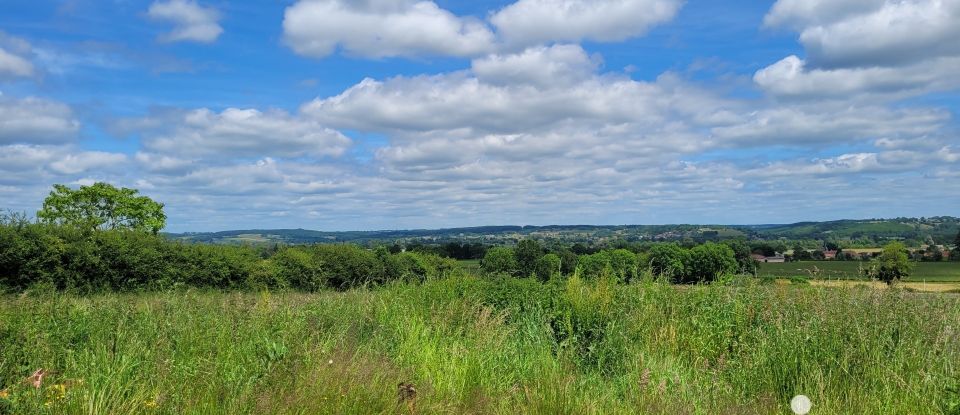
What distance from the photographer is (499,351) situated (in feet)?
23.9

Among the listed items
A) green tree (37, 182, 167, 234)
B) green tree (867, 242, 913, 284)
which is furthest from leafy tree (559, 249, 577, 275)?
green tree (37, 182, 167, 234)

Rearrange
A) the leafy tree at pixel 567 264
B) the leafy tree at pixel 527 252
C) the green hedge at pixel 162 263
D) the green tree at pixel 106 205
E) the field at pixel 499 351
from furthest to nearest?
the green tree at pixel 106 205
the leafy tree at pixel 527 252
the green hedge at pixel 162 263
the leafy tree at pixel 567 264
the field at pixel 499 351

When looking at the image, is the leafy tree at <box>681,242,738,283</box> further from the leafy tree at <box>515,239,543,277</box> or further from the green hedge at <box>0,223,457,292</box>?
the leafy tree at <box>515,239,543,277</box>

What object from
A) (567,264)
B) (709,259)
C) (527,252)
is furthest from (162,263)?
(709,259)

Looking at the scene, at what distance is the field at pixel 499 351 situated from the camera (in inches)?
198

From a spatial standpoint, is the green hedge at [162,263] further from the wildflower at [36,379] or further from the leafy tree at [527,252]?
the wildflower at [36,379]

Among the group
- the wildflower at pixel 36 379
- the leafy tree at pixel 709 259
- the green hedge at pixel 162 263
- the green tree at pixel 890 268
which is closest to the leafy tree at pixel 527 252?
the green hedge at pixel 162 263

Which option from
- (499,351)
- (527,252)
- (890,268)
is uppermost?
(890,268)

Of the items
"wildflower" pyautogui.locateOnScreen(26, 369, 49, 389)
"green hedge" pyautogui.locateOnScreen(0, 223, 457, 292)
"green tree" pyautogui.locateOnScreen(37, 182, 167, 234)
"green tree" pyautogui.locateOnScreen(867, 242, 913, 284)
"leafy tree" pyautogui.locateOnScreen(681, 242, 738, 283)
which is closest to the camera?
"wildflower" pyautogui.locateOnScreen(26, 369, 49, 389)

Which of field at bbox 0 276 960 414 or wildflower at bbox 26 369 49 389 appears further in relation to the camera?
field at bbox 0 276 960 414

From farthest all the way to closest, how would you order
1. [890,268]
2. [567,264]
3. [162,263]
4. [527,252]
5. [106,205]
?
1. [106,205]
2. [527,252]
3. [567,264]
4. [162,263]
5. [890,268]

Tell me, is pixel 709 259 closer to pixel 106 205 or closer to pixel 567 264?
pixel 567 264

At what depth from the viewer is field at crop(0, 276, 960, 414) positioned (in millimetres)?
5020

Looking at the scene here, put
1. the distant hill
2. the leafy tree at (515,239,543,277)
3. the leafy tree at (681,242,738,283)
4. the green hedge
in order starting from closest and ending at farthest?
the leafy tree at (681,242,738,283) → the green hedge → the leafy tree at (515,239,543,277) → the distant hill
